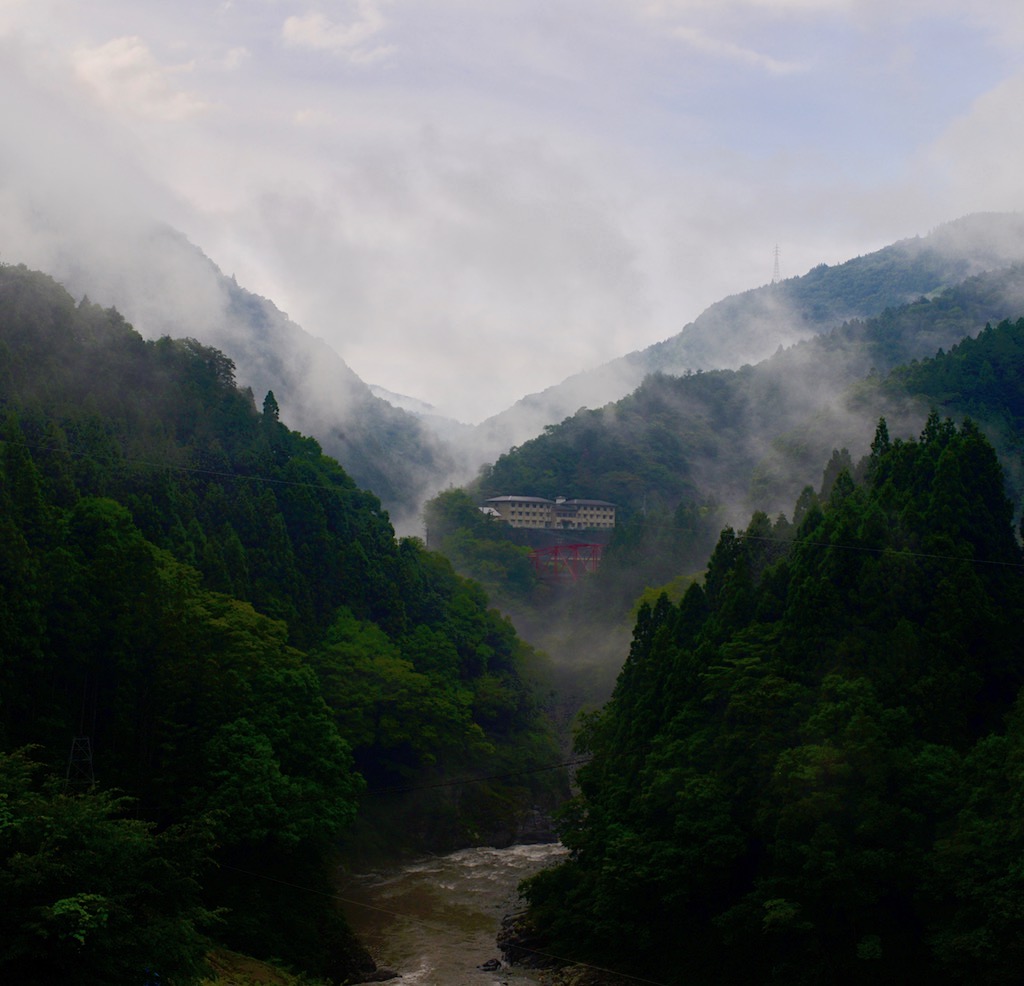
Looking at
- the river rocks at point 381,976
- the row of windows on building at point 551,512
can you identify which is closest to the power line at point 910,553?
the river rocks at point 381,976

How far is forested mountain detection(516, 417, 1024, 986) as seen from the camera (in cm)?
2594

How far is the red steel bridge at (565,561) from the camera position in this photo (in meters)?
87.4

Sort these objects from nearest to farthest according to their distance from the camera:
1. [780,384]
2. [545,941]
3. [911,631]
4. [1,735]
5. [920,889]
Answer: [920,889] → [1,735] → [911,631] → [545,941] → [780,384]

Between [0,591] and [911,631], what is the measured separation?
22.5 m

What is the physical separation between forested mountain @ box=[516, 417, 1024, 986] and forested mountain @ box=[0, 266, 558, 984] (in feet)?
27.0

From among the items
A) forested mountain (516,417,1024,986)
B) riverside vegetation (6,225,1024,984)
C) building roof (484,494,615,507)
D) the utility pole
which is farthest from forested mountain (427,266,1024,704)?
the utility pole

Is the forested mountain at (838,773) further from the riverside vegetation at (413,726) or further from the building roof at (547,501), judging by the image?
the building roof at (547,501)

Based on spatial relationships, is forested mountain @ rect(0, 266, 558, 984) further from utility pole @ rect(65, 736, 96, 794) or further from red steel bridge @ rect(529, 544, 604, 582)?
red steel bridge @ rect(529, 544, 604, 582)

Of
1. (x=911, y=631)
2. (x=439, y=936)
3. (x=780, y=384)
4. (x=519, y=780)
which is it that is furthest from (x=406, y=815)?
(x=780, y=384)

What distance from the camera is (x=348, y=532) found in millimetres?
54312

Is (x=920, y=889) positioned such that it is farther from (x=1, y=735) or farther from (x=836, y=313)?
(x=836, y=313)

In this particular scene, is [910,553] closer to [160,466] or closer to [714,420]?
[160,466]

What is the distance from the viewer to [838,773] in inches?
1063

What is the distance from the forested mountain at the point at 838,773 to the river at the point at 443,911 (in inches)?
91.1
